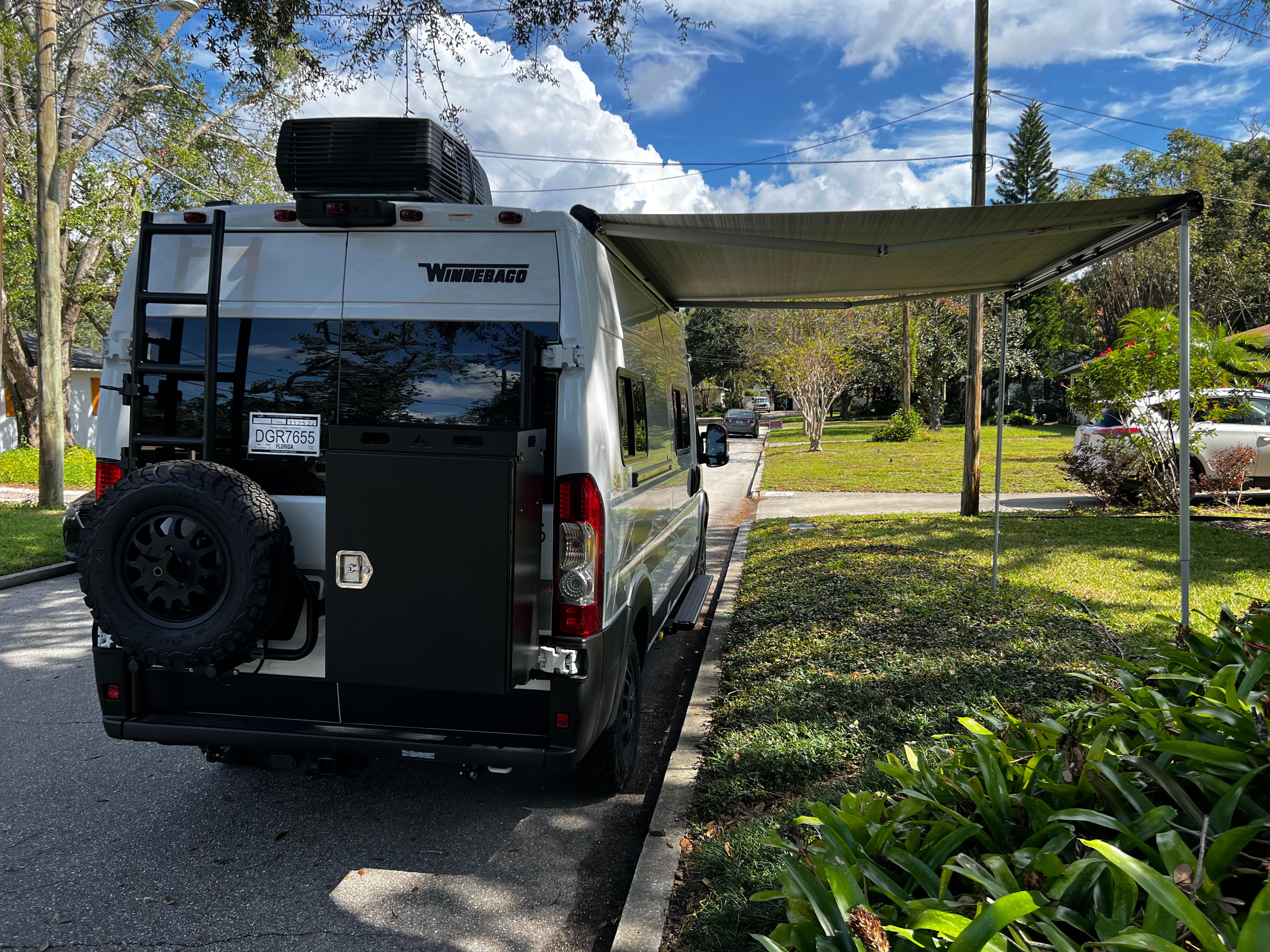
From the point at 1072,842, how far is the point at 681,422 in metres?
4.77

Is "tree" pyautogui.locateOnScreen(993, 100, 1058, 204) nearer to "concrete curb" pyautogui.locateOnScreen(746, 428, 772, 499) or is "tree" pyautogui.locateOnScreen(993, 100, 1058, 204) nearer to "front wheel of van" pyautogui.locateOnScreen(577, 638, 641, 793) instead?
"concrete curb" pyautogui.locateOnScreen(746, 428, 772, 499)

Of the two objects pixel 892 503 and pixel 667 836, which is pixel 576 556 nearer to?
pixel 667 836

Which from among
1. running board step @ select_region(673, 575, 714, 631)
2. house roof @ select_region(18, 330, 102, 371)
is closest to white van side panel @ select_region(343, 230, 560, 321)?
running board step @ select_region(673, 575, 714, 631)

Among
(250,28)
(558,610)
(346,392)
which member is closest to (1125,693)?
(558,610)

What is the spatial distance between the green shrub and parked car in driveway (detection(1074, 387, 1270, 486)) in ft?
53.0

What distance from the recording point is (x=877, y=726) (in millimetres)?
4434

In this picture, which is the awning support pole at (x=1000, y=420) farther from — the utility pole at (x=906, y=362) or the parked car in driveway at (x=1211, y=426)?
the utility pole at (x=906, y=362)

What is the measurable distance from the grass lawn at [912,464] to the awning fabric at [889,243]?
15.0 feet

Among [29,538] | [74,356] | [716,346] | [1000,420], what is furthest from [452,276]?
[716,346]

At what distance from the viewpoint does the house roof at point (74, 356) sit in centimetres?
2700

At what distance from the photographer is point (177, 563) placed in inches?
120

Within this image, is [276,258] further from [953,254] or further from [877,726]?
[953,254]

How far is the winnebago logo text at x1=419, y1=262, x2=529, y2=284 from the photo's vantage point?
337 cm

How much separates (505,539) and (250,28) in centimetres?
754
